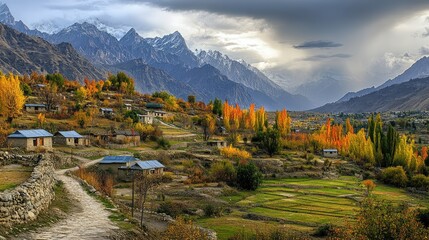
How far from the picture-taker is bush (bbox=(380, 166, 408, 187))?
277ft

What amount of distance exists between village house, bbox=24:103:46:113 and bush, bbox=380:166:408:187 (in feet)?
265

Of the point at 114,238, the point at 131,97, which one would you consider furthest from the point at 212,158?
the point at 131,97

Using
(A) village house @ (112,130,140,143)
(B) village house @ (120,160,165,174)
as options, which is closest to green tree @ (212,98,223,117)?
(A) village house @ (112,130,140,143)

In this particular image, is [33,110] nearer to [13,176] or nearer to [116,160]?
[116,160]

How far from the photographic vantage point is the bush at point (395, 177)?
277ft

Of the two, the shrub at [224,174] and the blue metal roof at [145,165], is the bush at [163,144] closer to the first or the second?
the shrub at [224,174]

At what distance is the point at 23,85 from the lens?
122 metres

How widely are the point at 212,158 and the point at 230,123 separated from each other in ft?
176

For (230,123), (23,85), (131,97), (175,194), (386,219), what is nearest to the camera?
(386,219)

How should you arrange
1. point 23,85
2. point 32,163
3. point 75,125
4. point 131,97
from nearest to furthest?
1. point 32,163
2. point 75,125
3. point 23,85
4. point 131,97

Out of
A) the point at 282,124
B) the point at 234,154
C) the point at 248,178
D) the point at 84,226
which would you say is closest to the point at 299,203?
the point at 248,178

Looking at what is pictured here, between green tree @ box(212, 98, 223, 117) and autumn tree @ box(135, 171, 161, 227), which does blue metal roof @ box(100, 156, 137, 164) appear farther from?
green tree @ box(212, 98, 223, 117)

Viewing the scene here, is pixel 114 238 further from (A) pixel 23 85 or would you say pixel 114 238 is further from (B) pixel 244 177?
(A) pixel 23 85

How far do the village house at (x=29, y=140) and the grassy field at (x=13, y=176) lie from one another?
94.6ft
